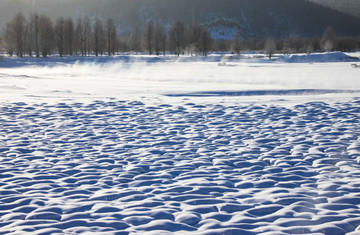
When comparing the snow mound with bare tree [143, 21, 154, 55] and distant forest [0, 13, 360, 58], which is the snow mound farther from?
bare tree [143, 21, 154, 55]

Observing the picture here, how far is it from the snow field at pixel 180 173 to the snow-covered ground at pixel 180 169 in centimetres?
2

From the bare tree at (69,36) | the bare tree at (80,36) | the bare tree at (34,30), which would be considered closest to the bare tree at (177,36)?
the bare tree at (80,36)

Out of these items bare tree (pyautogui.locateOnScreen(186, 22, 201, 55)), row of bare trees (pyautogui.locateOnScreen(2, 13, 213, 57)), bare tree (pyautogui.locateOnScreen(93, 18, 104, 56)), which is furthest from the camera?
bare tree (pyautogui.locateOnScreen(186, 22, 201, 55))

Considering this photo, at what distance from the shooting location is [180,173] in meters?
5.89

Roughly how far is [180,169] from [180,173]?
0.62ft

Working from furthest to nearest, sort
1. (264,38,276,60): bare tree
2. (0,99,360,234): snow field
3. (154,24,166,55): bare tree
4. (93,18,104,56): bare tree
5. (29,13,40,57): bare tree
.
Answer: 1. (154,24,166,55): bare tree
2. (93,18,104,56): bare tree
3. (29,13,40,57): bare tree
4. (264,38,276,60): bare tree
5. (0,99,360,234): snow field

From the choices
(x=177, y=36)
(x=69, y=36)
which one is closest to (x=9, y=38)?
(x=69, y=36)

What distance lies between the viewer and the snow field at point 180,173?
13.6 ft

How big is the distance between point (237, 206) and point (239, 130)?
14.6ft

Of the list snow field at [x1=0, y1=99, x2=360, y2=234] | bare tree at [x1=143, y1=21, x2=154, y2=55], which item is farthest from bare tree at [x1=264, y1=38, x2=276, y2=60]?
snow field at [x1=0, y1=99, x2=360, y2=234]

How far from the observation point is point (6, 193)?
5059 mm

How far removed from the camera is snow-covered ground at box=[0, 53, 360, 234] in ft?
13.7

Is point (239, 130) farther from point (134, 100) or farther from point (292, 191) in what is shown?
point (134, 100)

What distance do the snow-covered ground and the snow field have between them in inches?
0.8
